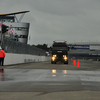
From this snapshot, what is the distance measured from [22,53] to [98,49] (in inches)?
3963

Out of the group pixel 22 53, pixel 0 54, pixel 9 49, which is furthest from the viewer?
pixel 22 53

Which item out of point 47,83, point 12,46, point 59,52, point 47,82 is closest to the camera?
point 47,83

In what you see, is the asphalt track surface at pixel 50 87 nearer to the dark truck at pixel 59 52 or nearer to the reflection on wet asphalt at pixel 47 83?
the reflection on wet asphalt at pixel 47 83

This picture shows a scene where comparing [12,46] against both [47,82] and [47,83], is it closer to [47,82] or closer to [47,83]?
[47,82]

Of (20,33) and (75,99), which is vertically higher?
(20,33)

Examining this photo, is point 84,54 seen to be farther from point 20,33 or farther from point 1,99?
point 1,99

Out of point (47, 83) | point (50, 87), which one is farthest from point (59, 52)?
point (50, 87)

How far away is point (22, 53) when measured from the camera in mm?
35594

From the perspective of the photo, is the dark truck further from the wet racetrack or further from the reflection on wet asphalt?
the reflection on wet asphalt

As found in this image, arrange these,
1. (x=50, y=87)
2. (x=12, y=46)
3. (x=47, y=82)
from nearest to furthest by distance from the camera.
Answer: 1. (x=50, y=87)
2. (x=47, y=82)
3. (x=12, y=46)

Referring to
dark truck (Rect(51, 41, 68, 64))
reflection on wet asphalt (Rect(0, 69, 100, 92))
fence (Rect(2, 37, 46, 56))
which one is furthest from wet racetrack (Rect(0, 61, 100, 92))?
dark truck (Rect(51, 41, 68, 64))

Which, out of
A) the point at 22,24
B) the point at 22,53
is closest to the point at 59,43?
the point at 22,53

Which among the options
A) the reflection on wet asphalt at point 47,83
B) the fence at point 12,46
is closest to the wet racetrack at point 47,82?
the reflection on wet asphalt at point 47,83

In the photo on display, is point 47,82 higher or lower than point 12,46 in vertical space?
lower
